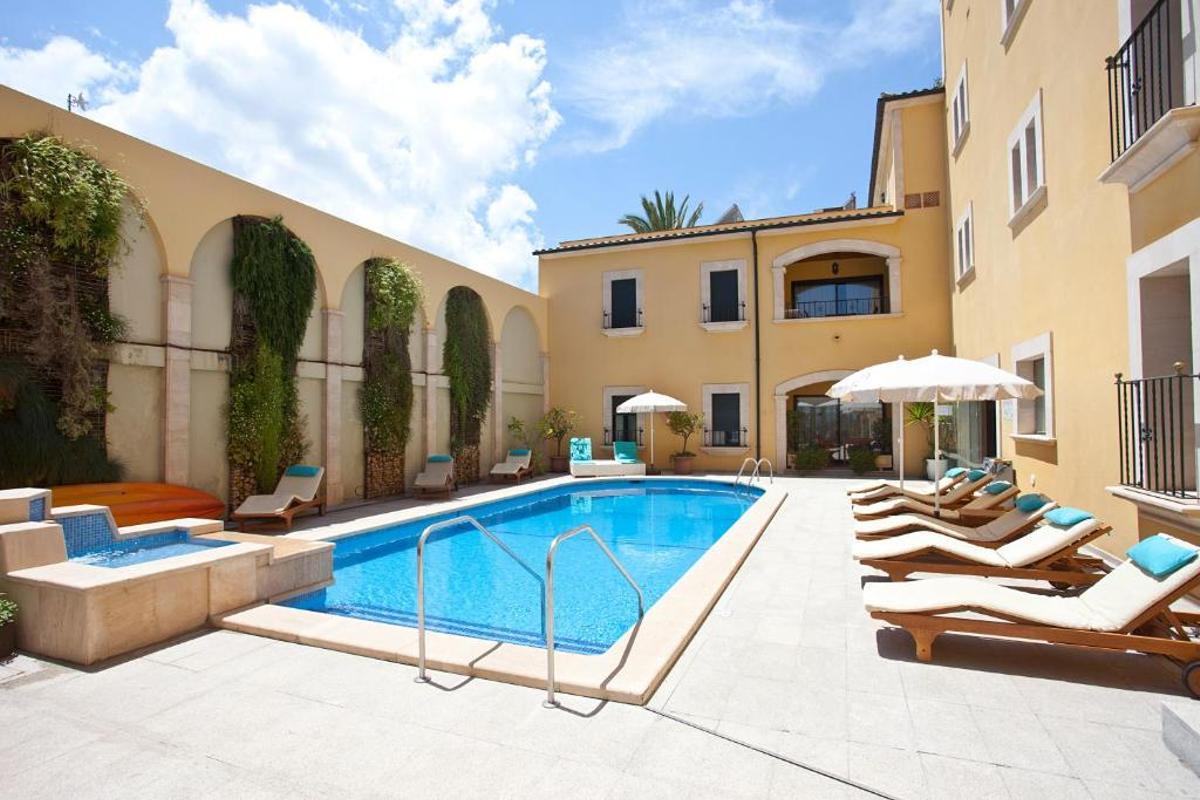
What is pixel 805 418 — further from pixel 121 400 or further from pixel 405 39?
pixel 121 400

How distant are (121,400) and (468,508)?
580cm

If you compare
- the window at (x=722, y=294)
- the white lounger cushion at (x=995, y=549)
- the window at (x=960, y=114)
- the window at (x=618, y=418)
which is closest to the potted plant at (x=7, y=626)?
the white lounger cushion at (x=995, y=549)

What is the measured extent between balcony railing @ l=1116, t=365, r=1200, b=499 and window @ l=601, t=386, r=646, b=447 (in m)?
14.3

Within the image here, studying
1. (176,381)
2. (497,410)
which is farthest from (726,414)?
(176,381)

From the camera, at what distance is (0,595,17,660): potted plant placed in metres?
4.49

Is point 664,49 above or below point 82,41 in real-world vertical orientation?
above

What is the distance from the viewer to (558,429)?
63.6 ft

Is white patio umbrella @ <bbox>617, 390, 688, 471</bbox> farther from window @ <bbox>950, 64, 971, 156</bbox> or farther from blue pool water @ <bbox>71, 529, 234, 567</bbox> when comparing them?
blue pool water @ <bbox>71, 529, 234, 567</bbox>

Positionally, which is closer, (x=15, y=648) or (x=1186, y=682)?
(x=1186, y=682)

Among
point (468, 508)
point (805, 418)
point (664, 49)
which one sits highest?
point (664, 49)

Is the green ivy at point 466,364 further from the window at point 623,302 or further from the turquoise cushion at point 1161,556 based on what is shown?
the turquoise cushion at point 1161,556

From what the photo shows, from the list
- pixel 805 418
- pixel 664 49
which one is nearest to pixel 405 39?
pixel 664 49

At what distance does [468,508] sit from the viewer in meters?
12.0

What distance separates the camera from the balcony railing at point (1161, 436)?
17.2 ft
